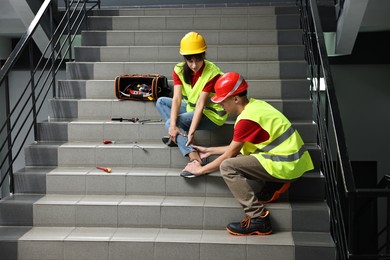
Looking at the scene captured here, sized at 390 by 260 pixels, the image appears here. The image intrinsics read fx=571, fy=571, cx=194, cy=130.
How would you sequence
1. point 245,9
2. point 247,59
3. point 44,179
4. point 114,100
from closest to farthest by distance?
point 44,179, point 114,100, point 247,59, point 245,9

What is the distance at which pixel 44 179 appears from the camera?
14.0ft

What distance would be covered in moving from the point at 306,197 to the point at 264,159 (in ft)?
1.85

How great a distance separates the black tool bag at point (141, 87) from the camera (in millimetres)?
4977

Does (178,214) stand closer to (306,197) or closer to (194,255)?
(194,255)

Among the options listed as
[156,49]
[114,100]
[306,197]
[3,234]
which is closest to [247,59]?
[156,49]

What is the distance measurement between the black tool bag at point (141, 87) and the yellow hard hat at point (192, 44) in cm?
88

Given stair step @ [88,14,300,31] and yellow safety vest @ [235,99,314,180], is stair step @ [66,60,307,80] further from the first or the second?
yellow safety vest @ [235,99,314,180]

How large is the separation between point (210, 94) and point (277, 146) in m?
0.82

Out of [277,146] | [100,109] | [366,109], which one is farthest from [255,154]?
[366,109]

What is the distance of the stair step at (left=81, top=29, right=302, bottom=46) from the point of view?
585 cm

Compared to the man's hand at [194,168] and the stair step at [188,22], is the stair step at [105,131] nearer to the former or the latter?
the man's hand at [194,168]

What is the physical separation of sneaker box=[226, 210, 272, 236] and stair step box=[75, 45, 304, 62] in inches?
89.2

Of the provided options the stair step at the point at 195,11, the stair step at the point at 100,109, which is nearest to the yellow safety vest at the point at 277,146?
the stair step at the point at 100,109

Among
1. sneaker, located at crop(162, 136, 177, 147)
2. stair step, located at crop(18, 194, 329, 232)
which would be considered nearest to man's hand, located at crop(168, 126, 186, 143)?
sneaker, located at crop(162, 136, 177, 147)
